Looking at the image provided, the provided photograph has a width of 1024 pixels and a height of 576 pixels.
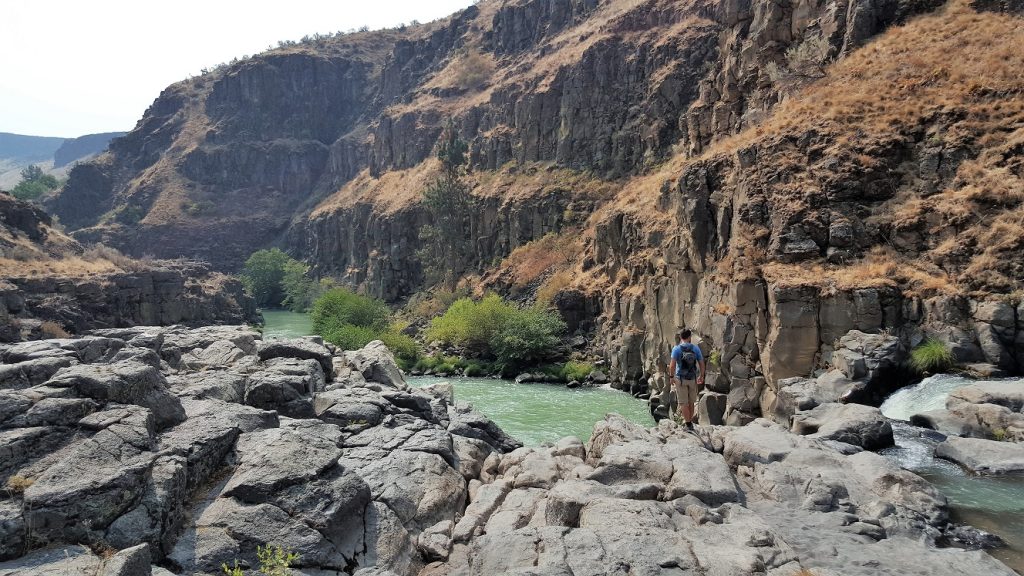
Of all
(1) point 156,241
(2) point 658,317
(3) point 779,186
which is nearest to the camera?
(3) point 779,186

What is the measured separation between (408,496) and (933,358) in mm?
16467

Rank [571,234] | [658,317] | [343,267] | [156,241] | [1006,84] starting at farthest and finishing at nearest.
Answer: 1. [156,241]
2. [343,267]
3. [571,234]
4. [658,317]
5. [1006,84]

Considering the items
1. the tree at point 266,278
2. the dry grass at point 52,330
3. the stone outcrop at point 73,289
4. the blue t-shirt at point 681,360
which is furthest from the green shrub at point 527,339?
the tree at point 266,278

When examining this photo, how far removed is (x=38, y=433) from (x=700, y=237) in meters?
26.4

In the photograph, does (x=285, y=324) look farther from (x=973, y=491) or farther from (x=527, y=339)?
(x=973, y=491)

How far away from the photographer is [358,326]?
172 feet

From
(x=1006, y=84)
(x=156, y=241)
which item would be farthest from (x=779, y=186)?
(x=156, y=241)

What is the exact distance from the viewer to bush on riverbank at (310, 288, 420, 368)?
48.0m

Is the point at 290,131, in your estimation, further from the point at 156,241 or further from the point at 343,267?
the point at 343,267

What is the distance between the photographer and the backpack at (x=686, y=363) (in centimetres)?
1617

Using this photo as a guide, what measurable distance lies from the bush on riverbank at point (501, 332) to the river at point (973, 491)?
97.5 ft

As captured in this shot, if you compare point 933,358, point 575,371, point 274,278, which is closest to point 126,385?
point 933,358

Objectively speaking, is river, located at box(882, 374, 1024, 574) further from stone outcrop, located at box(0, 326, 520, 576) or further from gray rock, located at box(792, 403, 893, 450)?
stone outcrop, located at box(0, 326, 520, 576)

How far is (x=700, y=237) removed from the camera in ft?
96.5
